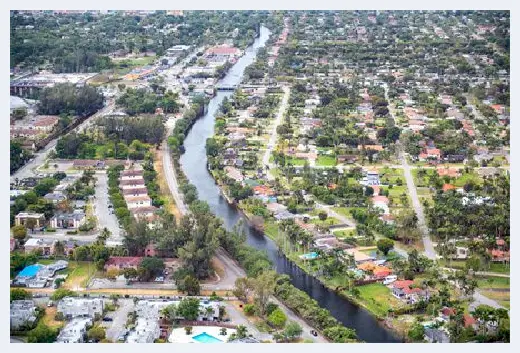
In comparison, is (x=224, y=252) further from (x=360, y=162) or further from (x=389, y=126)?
(x=389, y=126)

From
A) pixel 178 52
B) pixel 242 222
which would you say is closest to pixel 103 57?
pixel 178 52

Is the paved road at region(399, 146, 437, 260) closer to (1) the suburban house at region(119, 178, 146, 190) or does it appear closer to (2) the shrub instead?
(2) the shrub

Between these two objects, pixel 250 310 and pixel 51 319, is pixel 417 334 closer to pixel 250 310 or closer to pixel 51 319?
pixel 250 310

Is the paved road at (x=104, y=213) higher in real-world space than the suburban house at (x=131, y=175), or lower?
lower

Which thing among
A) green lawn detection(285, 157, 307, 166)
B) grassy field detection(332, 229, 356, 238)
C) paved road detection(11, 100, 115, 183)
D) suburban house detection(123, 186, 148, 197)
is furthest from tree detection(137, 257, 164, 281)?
green lawn detection(285, 157, 307, 166)

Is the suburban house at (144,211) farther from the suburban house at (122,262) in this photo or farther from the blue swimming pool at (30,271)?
the blue swimming pool at (30,271)

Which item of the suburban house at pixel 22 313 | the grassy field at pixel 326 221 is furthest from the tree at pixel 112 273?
the grassy field at pixel 326 221

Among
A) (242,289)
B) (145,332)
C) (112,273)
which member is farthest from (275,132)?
(145,332)
